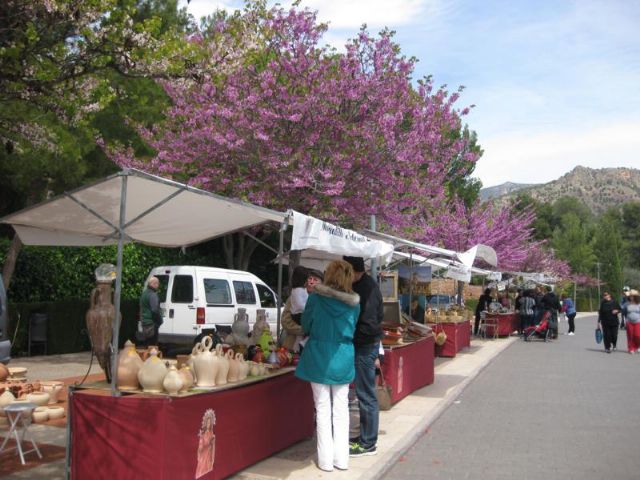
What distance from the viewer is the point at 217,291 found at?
1449 cm

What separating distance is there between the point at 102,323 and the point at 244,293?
949 centimetres

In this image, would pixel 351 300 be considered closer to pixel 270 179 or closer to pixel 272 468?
pixel 272 468

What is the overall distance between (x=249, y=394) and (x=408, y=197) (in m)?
11.5

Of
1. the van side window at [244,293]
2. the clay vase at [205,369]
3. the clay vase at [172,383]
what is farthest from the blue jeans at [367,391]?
the van side window at [244,293]

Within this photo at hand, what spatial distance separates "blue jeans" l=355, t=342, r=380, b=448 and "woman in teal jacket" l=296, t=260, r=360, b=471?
528mm

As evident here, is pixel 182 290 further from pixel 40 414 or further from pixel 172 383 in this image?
pixel 172 383

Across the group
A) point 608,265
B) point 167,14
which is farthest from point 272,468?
point 608,265

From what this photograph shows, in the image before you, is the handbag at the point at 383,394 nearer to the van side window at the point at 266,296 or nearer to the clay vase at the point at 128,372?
the clay vase at the point at 128,372

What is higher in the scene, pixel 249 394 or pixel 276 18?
pixel 276 18

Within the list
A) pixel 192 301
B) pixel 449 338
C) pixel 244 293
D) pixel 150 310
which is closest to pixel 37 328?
pixel 192 301

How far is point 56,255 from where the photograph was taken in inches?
624

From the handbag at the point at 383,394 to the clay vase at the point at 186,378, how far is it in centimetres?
418

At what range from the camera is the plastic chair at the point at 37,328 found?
14.7 metres

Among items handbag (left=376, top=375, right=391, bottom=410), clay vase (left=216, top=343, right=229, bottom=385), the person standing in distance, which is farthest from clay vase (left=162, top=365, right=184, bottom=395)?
the person standing in distance
